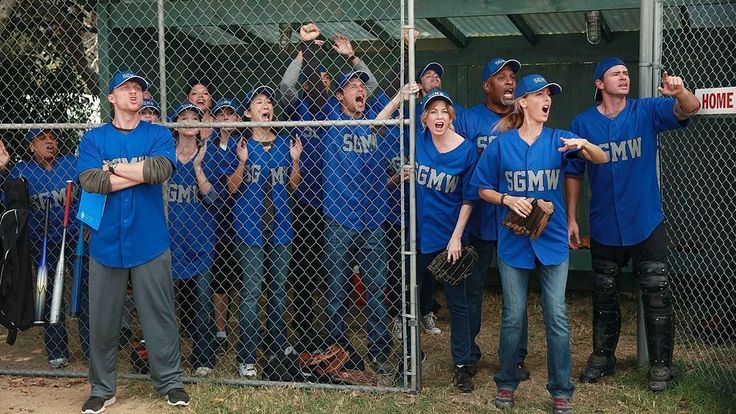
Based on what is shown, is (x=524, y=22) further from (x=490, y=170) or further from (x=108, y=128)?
(x=108, y=128)

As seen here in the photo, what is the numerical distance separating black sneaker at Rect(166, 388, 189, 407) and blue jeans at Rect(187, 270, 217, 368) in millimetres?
636

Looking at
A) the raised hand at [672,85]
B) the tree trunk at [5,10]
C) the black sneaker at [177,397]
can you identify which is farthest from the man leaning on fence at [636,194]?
the tree trunk at [5,10]

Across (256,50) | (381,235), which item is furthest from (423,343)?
(256,50)

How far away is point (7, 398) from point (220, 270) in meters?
1.60

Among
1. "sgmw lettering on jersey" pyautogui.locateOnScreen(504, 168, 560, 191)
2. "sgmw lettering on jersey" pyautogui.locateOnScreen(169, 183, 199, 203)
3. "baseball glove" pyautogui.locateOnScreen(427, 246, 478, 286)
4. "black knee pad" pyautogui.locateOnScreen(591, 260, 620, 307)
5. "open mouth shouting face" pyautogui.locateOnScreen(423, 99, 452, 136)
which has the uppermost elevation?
"open mouth shouting face" pyautogui.locateOnScreen(423, 99, 452, 136)

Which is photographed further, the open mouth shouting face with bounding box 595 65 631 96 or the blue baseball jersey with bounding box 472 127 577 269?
the open mouth shouting face with bounding box 595 65 631 96

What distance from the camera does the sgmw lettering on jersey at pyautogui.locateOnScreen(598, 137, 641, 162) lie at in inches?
203

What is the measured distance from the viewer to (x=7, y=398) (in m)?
5.43

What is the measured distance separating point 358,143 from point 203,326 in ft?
5.41

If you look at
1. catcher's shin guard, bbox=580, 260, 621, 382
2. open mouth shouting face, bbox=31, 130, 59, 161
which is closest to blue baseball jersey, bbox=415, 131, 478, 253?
catcher's shin guard, bbox=580, 260, 621, 382

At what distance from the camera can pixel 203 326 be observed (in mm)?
5750

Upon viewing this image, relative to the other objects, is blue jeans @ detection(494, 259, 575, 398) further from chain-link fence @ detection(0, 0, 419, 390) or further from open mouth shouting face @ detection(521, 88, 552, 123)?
open mouth shouting face @ detection(521, 88, 552, 123)

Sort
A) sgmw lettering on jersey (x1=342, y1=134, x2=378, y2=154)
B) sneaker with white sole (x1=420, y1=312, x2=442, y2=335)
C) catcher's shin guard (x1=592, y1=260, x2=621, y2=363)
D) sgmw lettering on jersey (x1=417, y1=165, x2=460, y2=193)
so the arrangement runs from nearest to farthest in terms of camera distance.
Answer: sgmw lettering on jersey (x1=417, y1=165, x2=460, y2=193)
catcher's shin guard (x1=592, y1=260, x2=621, y2=363)
sgmw lettering on jersey (x1=342, y1=134, x2=378, y2=154)
sneaker with white sole (x1=420, y1=312, x2=442, y2=335)

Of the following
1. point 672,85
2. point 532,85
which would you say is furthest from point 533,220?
point 672,85
